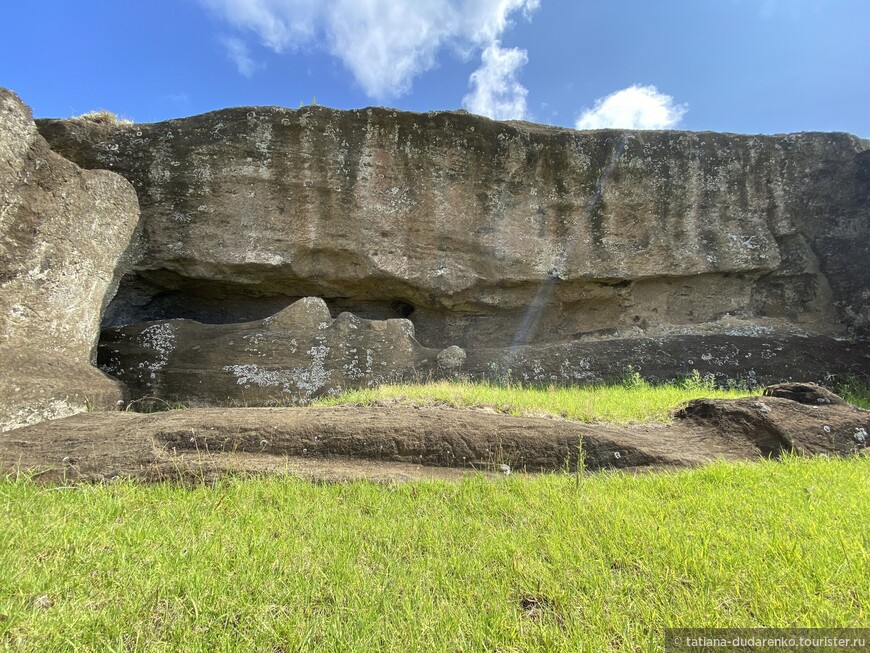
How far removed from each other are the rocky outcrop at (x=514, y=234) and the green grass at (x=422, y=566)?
5379mm

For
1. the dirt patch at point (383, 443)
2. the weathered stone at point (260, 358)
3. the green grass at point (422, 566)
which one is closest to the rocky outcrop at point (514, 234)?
the weathered stone at point (260, 358)

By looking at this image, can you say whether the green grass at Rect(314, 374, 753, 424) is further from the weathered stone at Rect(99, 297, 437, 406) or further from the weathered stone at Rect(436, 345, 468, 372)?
the weathered stone at Rect(99, 297, 437, 406)

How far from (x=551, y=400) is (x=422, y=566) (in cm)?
462

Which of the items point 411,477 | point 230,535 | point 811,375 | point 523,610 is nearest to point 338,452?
point 411,477

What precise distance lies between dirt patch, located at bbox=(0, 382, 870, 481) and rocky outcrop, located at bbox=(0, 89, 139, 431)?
2.26 ft

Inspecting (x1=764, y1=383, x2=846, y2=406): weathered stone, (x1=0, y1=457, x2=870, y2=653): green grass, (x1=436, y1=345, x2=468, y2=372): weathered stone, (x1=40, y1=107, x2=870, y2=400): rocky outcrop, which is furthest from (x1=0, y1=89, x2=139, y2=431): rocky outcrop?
(x1=764, y1=383, x2=846, y2=406): weathered stone

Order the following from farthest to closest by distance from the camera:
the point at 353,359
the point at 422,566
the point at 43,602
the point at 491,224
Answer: the point at 491,224 < the point at 353,359 < the point at 422,566 < the point at 43,602

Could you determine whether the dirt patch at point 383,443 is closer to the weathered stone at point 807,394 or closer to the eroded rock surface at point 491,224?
the weathered stone at point 807,394

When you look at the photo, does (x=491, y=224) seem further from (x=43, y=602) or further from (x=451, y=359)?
(x=43, y=602)

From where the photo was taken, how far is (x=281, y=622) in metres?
2.01

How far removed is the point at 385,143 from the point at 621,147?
5.28 metres

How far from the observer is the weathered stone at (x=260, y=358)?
7.81 m

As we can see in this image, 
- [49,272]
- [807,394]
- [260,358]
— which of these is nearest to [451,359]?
[260,358]

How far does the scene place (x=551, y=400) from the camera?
6.72 metres
